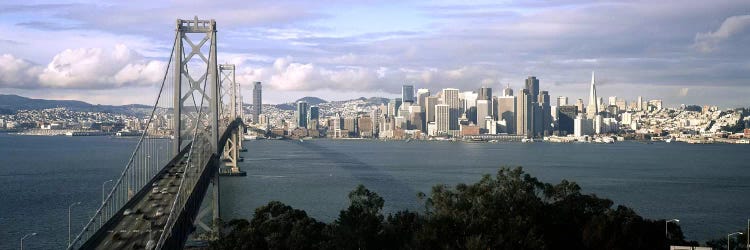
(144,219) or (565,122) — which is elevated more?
(565,122)

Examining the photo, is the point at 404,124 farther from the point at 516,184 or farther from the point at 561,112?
the point at 516,184

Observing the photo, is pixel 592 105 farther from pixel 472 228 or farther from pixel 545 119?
pixel 472 228

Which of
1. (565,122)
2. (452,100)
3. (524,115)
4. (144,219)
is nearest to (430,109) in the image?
(452,100)

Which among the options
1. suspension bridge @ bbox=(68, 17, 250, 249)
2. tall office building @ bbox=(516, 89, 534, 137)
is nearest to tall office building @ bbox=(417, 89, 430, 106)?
tall office building @ bbox=(516, 89, 534, 137)

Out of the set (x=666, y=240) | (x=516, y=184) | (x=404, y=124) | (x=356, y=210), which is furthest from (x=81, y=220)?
(x=404, y=124)

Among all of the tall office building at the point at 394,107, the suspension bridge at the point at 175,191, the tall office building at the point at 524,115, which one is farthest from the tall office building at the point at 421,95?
the suspension bridge at the point at 175,191

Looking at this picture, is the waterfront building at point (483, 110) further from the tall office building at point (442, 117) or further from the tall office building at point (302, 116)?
the tall office building at point (302, 116)

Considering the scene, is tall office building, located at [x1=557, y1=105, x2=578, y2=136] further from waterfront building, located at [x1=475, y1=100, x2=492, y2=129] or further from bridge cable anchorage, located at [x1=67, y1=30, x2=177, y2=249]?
bridge cable anchorage, located at [x1=67, y1=30, x2=177, y2=249]
